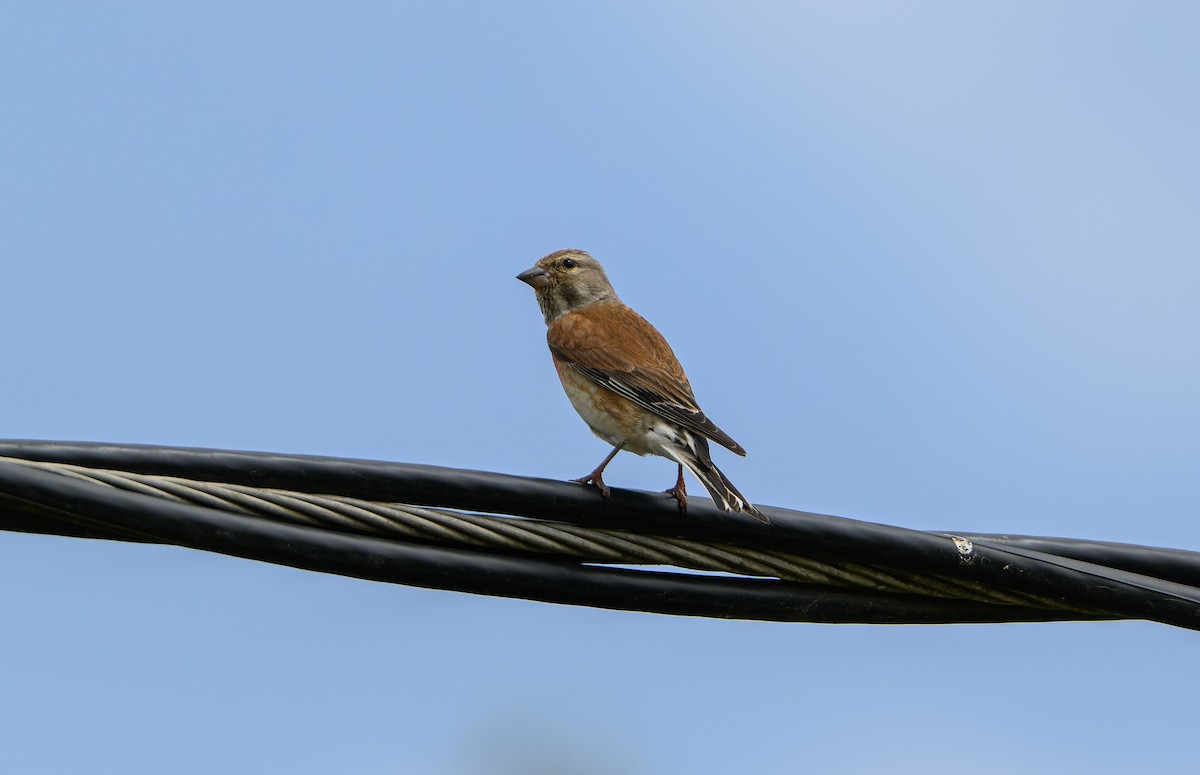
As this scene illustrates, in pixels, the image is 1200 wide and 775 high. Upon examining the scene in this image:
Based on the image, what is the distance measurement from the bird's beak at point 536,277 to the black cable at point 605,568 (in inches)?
160

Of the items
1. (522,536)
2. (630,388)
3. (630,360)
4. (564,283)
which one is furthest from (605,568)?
(564,283)

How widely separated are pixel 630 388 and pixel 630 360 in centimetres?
29

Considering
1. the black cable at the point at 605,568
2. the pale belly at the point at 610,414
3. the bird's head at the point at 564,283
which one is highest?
the bird's head at the point at 564,283

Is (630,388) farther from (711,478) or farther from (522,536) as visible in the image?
(522,536)

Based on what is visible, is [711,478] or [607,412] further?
[607,412]

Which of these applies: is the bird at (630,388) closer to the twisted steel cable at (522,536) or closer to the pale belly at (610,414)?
the pale belly at (610,414)

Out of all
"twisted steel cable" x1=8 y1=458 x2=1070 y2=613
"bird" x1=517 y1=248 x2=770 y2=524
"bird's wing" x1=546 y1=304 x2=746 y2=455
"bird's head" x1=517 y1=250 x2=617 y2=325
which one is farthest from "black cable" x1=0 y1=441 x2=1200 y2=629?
"bird's head" x1=517 y1=250 x2=617 y2=325

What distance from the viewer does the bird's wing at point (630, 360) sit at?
647cm

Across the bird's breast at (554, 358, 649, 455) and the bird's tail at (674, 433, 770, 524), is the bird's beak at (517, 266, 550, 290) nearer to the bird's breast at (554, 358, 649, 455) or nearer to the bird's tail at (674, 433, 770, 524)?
the bird's breast at (554, 358, 649, 455)

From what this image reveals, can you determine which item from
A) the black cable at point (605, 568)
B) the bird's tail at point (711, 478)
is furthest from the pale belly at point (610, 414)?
the black cable at point (605, 568)

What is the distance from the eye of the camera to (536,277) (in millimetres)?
8555

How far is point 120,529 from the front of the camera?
380 centimetres

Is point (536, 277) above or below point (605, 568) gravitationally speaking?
above

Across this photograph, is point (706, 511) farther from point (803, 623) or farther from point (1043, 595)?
→ point (1043, 595)
